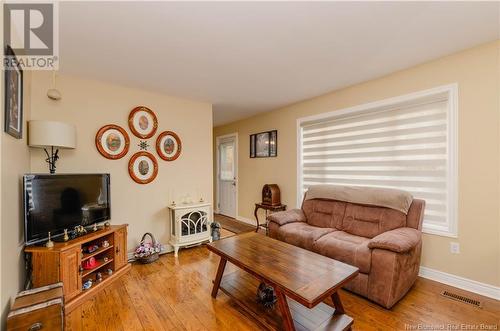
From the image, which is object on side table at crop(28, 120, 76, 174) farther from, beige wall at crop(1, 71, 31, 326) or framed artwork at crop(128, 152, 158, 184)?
framed artwork at crop(128, 152, 158, 184)

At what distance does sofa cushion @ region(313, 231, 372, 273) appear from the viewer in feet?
6.89

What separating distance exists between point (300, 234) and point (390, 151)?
1603mm

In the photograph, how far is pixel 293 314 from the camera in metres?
1.75

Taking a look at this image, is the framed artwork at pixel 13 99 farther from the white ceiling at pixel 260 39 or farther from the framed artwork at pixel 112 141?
the framed artwork at pixel 112 141

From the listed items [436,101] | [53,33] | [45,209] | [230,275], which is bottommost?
[230,275]

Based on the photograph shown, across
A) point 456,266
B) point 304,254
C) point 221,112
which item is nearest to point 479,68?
point 456,266

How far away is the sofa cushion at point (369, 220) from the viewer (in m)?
2.51

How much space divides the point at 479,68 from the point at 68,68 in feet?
14.1

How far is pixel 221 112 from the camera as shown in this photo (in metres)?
4.57

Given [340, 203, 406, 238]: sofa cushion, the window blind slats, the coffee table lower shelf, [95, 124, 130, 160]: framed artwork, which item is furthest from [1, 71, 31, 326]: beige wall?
the window blind slats

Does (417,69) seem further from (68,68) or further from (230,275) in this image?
(68,68)

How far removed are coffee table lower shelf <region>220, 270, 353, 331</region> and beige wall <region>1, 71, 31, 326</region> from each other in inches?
63.9

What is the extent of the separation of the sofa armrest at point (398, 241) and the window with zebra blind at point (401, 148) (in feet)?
1.81

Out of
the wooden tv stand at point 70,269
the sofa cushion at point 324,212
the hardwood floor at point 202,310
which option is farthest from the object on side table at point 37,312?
the sofa cushion at point 324,212
